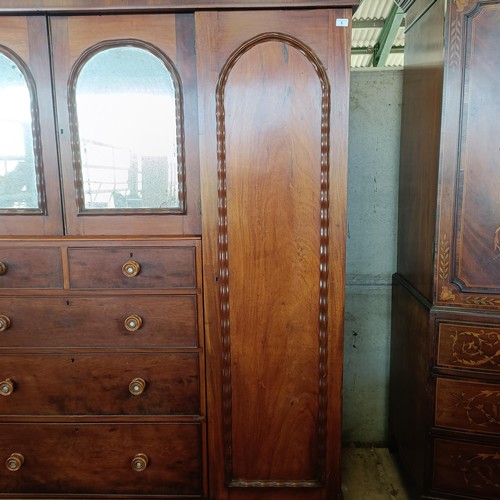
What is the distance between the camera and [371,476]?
1.91m

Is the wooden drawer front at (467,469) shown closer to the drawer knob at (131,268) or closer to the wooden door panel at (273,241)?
the wooden door panel at (273,241)

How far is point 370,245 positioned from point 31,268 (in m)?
1.45

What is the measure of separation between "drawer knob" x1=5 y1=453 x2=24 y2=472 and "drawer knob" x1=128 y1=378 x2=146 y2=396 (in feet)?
1.68

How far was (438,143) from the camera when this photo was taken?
1372 mm

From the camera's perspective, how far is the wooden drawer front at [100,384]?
4.91 feet

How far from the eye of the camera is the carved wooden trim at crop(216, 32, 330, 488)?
4.34ft

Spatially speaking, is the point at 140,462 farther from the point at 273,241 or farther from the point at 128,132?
the point at 128,132

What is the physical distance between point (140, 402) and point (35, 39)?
1.28 metres

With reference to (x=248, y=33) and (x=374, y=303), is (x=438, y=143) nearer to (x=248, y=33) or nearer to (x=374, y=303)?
(x=248, y=33)

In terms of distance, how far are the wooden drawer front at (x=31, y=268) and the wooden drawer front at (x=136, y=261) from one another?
6cm

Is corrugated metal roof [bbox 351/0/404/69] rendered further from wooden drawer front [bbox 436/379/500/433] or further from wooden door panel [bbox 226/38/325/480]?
wooden drawer front [bbox 436/379/500/433]

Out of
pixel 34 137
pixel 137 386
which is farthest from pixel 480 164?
pixel 34 137

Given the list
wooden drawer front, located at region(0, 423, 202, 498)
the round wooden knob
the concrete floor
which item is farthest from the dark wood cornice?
the concrete floor

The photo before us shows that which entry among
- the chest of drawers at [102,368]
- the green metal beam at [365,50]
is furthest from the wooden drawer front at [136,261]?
the green metal beam at [365,50]
